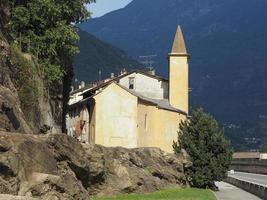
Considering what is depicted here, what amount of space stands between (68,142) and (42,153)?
23.3 feet

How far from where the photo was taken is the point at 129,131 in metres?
78.2

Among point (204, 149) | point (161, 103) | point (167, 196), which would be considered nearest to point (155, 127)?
point (161, 103)

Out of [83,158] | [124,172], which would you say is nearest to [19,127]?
[83,158]

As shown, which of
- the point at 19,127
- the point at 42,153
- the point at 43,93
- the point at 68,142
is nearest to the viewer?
the point at 42,153

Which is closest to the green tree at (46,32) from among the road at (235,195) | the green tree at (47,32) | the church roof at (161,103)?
the green tree at (47,32)

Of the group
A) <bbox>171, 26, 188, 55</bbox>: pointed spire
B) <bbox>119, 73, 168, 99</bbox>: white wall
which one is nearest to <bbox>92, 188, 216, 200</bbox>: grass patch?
<bbox>119, 73, 168, 99</bbox>: white wall

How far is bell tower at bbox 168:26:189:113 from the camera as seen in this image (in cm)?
9400

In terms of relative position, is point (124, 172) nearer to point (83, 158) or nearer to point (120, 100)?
point (83, 158)

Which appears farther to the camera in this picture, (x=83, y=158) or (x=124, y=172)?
(x=124, y=172)

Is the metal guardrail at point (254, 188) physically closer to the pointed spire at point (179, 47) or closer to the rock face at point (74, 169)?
the rock face at point (74, 169)

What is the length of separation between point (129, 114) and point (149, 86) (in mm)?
16852

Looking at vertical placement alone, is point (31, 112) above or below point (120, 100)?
below

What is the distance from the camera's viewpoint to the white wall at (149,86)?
9356cm

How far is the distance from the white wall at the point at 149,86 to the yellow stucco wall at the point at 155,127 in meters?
9.04
